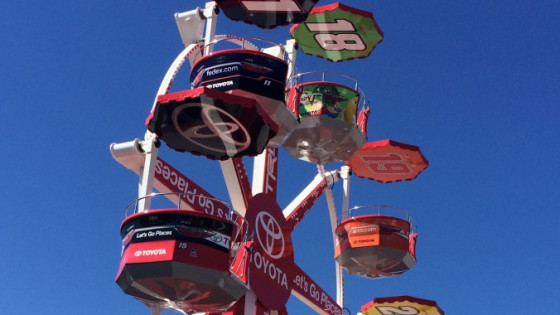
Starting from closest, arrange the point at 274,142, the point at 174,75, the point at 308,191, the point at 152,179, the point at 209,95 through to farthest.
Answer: the point at 209,95, the point at 152,179, the point at 174,75, the point at 274,142, the point at 308,191

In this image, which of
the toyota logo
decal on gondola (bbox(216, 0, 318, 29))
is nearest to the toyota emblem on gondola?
the toyota logo

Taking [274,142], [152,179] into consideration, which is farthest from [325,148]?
[152,179]

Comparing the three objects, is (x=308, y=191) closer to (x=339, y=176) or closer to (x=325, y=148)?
(x=339, y=176)

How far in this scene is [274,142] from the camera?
17.7 m

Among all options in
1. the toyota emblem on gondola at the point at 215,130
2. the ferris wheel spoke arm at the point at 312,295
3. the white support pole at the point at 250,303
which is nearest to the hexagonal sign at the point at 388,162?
the ferris wheel spoke arm at the point at 312,295

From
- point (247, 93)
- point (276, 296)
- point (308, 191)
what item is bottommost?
point (276, 296)

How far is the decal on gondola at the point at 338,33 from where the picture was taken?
19.2 meters

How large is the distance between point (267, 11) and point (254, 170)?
3.95m

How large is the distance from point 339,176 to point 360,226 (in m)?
A: 2.57

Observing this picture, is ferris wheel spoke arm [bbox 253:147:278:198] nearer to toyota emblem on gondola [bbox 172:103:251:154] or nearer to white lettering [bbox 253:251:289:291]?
white lettering [bbox 253:251:289:291]

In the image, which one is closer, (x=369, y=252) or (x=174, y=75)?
(x=174, y=75)

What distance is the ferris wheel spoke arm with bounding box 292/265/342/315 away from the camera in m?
19.6

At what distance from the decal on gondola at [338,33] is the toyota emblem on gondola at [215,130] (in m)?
4.71

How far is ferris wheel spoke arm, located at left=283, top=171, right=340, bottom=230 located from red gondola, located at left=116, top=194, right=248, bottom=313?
18.4ft
